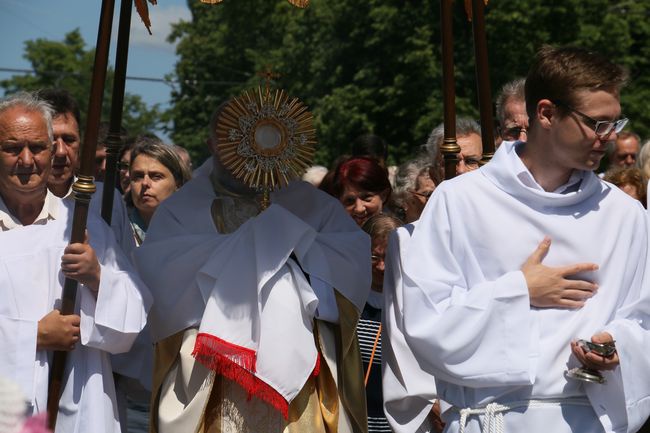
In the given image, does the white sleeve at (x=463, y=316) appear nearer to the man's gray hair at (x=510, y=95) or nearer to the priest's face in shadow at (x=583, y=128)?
the priest's face in shadow at (x=583, y=128)

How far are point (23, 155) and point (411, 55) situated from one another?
18479mm

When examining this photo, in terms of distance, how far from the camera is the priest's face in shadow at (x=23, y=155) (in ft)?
14.2

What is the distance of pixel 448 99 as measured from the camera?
4707 millimetres

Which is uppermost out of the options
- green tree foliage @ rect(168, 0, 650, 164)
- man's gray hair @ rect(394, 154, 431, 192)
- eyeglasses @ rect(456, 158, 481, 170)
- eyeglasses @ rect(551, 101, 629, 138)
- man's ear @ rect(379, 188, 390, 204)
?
green tree foliage @ rect(168, 0, 650, 164)

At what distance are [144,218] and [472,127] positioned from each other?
2.14 meters

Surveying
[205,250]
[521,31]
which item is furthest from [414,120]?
[205,250]

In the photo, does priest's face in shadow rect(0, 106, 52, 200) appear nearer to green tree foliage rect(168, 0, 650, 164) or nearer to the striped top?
the striped top

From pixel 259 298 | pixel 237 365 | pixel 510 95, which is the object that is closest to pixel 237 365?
pixel 237 365

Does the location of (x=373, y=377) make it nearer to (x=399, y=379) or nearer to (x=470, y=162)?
(x=399, y=379)

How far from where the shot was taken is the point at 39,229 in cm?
440

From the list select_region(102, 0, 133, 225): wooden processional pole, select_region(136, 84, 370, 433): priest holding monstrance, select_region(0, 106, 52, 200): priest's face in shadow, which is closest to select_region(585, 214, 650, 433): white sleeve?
select_region(136, 84, 370, 433): priest holding monstrance

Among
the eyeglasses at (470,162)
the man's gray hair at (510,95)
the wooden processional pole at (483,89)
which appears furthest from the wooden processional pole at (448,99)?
the man's gray hair at (510,95)

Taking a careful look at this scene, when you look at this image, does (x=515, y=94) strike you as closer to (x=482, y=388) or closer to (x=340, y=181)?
(x=340, y=181)

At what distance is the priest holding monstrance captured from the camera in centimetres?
462
